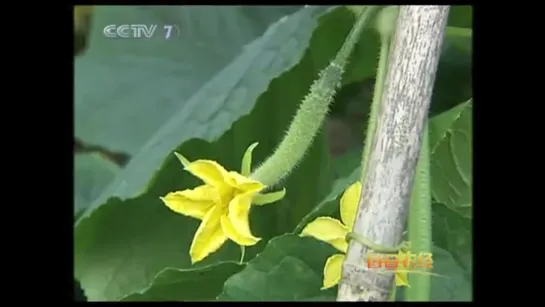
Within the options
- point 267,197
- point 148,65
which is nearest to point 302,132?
point 267,197

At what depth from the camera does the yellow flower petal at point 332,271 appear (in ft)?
2.31

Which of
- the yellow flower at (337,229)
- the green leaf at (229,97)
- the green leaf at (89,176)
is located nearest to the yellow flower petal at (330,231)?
the yellow flower at (337,229)

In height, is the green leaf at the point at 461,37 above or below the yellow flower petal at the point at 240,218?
above

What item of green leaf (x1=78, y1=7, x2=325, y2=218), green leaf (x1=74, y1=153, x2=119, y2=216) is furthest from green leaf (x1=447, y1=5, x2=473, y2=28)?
green leaf (x1=74, y1=153, x2=119, y2=216)

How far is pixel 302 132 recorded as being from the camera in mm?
655

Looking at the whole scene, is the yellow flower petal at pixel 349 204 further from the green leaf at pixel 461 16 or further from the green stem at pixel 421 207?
the green leaf at pixel 461 16

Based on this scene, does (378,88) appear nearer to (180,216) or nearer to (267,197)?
(267,197)

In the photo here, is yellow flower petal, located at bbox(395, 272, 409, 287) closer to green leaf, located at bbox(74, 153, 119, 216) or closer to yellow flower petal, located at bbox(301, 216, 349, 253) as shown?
yellow flower petal, located at bbox(301, 216, 349, 253)

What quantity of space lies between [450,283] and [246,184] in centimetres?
20

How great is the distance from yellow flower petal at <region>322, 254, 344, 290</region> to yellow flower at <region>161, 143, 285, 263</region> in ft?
0.24

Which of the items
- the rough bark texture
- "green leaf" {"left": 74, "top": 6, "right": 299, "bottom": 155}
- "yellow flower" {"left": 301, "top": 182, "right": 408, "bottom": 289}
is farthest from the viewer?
"green leaf" {"left": 74, "top": 6, "right": 299, "bottom": 155}

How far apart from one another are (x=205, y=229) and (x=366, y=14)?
21cm

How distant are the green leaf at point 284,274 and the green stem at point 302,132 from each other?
8 cm

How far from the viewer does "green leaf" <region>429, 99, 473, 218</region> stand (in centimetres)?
77
